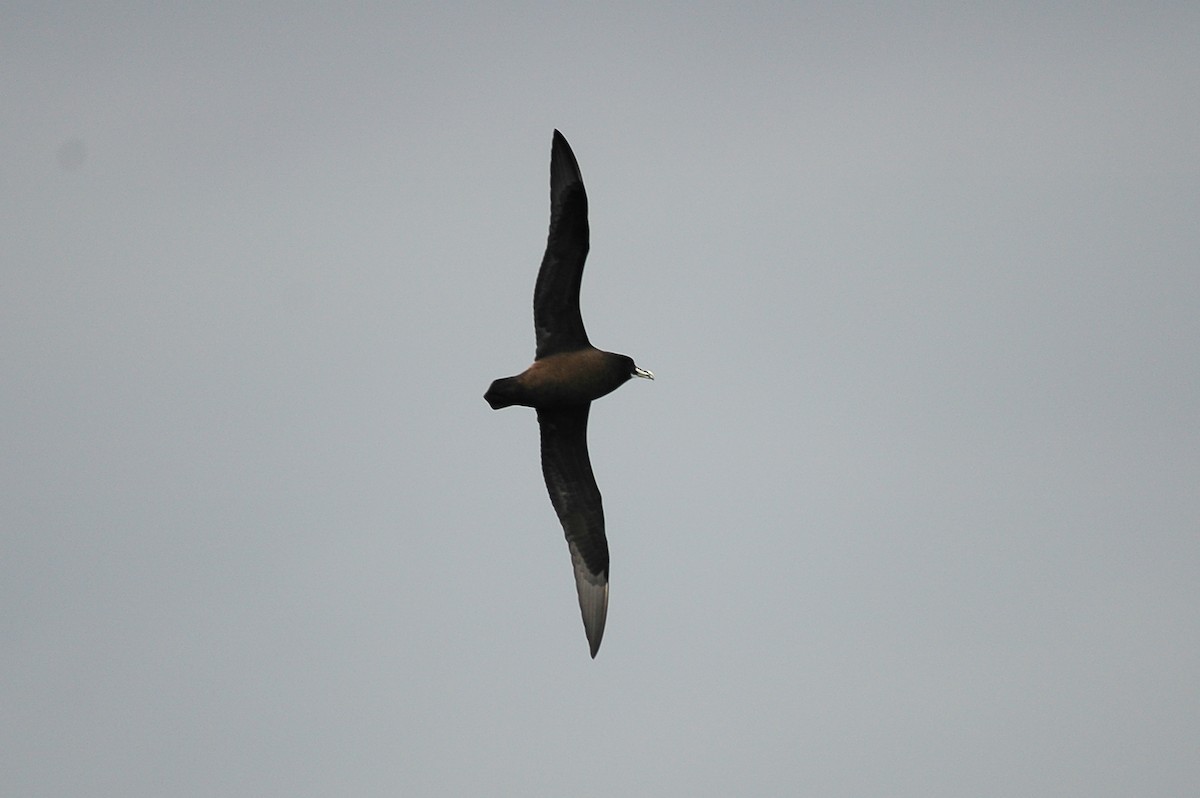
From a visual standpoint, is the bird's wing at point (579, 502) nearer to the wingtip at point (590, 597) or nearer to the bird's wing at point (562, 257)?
the wingtip at point (590, 597)

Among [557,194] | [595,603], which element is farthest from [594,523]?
[557,194]

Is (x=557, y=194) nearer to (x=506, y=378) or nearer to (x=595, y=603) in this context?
(x=506, y=378)

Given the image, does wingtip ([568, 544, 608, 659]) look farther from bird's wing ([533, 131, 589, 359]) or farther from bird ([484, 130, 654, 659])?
bird's wing ([533, 131, 589, 359])

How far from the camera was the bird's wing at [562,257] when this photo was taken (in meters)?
27.4

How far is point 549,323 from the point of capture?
92.4 feet

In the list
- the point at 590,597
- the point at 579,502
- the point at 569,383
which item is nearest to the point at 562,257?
the point at 569,383

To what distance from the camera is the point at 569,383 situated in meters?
28.1

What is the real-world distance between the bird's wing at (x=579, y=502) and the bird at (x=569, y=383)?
16 millimetres

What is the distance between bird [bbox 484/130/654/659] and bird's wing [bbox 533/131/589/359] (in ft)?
0.05

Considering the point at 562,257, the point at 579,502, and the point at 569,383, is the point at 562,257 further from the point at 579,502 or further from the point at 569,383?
the point at 579,502

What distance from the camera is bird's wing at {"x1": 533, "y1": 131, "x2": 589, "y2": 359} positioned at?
2744 cm

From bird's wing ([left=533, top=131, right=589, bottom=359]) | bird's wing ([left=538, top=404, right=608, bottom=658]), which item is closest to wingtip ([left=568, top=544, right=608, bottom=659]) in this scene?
bird's wing ([left=538, top=404, right=608, bottom=658])

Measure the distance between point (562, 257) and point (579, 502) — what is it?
4382 mm

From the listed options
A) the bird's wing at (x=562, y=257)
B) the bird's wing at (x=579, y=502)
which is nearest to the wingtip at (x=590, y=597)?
the bird's wing at (x=579, y=502)
